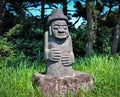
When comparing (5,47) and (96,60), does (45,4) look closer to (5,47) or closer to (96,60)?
(5,47)

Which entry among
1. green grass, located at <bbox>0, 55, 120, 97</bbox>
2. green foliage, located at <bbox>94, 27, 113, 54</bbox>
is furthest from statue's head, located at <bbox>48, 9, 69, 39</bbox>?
green foliage, located at <bbox>94, 27, 113, 54</bbox>

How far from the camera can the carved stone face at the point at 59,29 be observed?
21.5ft

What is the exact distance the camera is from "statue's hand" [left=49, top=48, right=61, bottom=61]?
653 centimetres

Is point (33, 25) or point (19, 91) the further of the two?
point (33, 25)

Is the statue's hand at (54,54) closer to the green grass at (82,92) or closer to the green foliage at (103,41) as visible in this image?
the green grass at (82,92)

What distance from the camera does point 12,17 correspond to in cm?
1595

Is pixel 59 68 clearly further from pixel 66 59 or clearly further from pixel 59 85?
pixel 59 85

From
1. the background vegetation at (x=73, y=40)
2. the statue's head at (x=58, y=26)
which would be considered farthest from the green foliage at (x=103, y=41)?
the statue's head at (x=58, y=26)

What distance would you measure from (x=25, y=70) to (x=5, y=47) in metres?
4.51

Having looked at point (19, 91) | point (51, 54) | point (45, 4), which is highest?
point (45, 4)

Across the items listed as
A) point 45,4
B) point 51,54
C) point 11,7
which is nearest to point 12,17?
point 11,7

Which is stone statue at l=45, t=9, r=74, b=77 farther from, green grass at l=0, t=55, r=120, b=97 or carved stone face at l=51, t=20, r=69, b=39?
green grass at l=0, t=55, r=120, b=97

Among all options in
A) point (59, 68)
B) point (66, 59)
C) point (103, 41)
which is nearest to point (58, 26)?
point (66, 59)

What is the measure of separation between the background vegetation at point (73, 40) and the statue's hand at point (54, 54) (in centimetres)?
67
